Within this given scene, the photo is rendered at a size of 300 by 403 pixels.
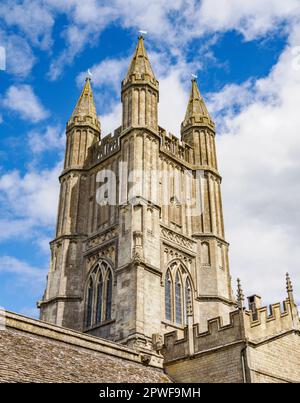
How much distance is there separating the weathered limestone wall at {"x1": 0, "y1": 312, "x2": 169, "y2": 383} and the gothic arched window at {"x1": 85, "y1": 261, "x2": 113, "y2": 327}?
271 inches

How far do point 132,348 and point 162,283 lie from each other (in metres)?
5.81

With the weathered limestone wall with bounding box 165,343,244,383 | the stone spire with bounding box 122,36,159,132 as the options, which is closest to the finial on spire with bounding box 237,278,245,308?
the weathered limestone wall with bounding box 165,343,244,383

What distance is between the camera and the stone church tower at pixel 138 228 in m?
27.6

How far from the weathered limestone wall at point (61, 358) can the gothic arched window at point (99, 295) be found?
22.6ft

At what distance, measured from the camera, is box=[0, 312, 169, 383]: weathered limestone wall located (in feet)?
53.1

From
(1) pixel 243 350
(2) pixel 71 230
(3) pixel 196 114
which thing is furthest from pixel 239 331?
(3) pixel 196 114

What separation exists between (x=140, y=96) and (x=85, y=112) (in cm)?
586

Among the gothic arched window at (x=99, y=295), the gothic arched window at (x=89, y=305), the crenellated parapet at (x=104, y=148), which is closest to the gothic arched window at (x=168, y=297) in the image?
the gothic arched window at (x=99, y=295)

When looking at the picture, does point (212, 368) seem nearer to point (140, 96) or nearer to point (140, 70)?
point (140, 96)

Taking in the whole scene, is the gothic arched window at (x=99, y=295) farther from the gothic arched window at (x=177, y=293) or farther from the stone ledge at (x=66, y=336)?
the stone ledge at (x=66, y=336)

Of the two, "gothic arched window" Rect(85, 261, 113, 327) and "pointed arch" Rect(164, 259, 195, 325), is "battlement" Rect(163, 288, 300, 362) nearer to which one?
"pointed arch" Rect(164, 259, 195, 325)

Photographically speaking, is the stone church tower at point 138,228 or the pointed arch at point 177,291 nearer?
the stone church tower at point 138,228

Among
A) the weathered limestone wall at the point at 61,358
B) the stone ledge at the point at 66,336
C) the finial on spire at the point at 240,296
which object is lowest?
the weathered limestone wall at the point at 61,358
